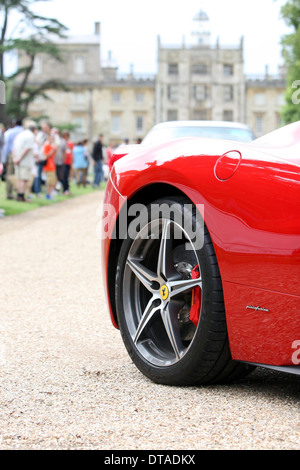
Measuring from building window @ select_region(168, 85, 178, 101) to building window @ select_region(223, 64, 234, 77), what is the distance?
7002 millimetres

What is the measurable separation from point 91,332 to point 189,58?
101365 millimetres

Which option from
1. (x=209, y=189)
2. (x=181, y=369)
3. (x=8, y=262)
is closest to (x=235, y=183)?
(x=209, y=189)

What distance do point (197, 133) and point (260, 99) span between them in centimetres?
9379

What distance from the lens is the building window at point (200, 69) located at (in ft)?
338

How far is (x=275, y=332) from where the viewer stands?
2902 mm

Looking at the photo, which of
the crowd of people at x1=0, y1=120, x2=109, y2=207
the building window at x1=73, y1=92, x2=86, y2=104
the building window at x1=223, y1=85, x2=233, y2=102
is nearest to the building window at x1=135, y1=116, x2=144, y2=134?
the building window at x1=73, y1=92, x2=86, y2=104

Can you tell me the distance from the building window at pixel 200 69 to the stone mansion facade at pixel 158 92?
39 millimetres

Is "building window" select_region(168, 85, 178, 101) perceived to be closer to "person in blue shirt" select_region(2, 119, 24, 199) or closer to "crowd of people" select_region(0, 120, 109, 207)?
"crowd of people" select_region(0, 120, 109, 207)

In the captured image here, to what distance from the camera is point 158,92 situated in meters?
100

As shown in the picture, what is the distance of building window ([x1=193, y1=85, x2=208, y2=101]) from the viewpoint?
101 metres

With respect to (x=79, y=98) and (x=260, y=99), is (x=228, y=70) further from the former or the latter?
(x=79, y=98)

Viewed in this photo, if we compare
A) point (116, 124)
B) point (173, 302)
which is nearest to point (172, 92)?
point (116, 124)

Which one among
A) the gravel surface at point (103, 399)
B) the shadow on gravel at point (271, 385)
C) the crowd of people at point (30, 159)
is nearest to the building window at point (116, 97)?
the crowd of people at point (30, 159)

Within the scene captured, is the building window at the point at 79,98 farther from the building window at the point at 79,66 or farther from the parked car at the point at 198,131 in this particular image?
the parked car at the point at 198,131
